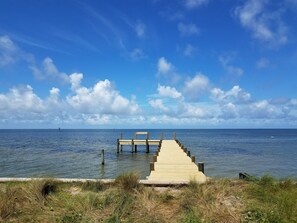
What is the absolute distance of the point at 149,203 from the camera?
7.90 metres

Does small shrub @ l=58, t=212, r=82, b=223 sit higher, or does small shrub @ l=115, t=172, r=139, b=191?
small shrub @ l=115, t=172, r=139, b=191

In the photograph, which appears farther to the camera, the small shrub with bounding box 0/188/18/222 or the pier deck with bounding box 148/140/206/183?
the pier deck with bounding box 148/140/206/183

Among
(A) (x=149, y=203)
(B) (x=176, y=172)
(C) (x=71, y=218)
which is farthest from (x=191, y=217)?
(B) (x=176, y=172)

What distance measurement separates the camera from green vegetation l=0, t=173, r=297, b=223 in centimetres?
711

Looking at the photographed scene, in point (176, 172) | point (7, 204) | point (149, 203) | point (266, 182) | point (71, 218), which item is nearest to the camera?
point (71, 218)

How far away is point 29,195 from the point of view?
8.39 metres

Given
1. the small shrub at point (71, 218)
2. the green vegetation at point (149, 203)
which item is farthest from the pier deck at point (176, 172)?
the small shrub at point (71, 218)

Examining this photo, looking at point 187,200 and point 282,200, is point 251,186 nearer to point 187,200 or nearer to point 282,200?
point 282,200

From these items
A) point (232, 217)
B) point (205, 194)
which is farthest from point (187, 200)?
point (232, 217)

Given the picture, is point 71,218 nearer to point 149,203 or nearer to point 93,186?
point 149,203

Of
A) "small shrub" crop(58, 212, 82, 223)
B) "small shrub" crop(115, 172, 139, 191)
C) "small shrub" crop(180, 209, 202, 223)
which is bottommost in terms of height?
"small shrub" crop(58, 212, 82, 223)

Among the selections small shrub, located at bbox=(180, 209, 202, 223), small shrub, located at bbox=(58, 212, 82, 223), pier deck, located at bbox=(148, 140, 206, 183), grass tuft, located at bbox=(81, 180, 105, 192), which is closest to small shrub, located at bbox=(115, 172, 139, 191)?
grass tuft, located at bbox=(81, 180, 105, 192)

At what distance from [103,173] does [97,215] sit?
18179mm

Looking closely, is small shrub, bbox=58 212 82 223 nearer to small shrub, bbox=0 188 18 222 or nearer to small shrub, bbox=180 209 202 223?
small shrub, bbox=0 188 18 222
